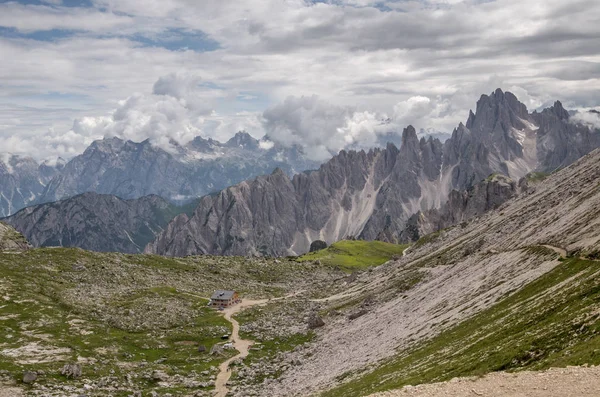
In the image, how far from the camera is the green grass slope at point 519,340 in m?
51.1

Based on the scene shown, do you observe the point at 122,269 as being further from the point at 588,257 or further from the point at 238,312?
the point at 588,257

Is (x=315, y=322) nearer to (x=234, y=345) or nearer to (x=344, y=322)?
(x=344, y=322)

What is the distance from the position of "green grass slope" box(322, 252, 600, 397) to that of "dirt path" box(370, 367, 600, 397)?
7.96 feet

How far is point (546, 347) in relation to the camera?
173 feet

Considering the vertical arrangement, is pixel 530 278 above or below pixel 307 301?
above

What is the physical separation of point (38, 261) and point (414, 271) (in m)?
126

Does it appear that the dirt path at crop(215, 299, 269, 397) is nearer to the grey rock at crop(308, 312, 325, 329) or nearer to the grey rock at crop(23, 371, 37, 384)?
the grey rock at crop(308, 312, 325, 329)

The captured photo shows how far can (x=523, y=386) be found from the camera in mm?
42875

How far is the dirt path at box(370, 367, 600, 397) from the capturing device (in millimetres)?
40069

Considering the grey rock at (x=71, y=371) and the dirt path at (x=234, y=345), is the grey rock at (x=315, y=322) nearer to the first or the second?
the dirt path at (x=234, y=345)

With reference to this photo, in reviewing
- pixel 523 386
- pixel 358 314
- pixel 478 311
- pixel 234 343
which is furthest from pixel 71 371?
pixel 523 386

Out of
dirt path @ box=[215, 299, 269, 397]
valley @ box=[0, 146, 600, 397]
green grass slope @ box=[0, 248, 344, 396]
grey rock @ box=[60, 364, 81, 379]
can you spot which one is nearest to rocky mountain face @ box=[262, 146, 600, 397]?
valley @ box=[0, 146, 600, 397]

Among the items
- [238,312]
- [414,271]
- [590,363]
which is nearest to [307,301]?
[238,312]

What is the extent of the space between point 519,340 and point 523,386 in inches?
652
